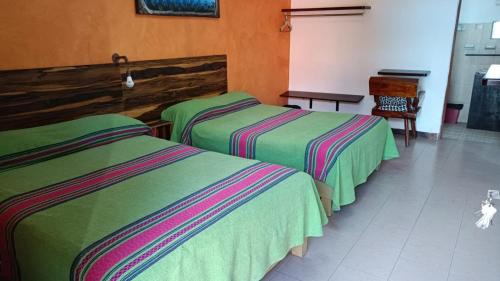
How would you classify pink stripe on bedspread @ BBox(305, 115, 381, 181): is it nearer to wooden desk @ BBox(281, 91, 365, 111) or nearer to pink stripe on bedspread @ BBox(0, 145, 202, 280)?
pink stripe on bedspread @ BBox(0, 145, 202, 280)

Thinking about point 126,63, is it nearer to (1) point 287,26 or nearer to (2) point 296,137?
(2) point 296,137

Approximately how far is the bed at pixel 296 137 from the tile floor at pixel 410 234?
210mm

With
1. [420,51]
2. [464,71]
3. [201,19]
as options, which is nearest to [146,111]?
[201,19]

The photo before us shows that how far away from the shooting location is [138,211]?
5.08 feet

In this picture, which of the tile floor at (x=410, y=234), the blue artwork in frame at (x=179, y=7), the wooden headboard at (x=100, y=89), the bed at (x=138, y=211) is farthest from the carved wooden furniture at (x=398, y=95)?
the bed at (x=138, y=211)

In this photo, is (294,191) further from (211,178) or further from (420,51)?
(420,51)

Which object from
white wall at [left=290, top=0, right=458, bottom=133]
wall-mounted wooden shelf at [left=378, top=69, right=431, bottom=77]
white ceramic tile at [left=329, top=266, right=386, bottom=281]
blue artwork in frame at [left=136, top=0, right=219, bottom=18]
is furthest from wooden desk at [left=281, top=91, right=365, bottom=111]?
white ceramic tile at [left=329, top=266, right=386, bottom=281]

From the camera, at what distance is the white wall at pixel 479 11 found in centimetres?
476

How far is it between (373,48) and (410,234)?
2851 mm

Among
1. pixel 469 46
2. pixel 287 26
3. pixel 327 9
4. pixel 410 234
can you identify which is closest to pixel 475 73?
pixel 469 46

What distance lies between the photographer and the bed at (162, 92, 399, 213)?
8.16 feet

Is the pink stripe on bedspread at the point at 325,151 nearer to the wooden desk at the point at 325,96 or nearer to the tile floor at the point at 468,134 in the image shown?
the wooden desk at the point at 325,96

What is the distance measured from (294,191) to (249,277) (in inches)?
19.9

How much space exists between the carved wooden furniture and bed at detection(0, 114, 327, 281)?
2.46 m
